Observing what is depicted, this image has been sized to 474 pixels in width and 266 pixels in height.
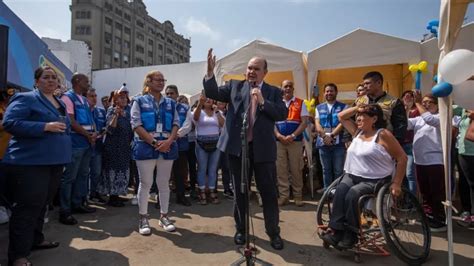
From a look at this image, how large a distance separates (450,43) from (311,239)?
7.09 ft

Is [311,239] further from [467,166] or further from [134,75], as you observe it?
[134,75]

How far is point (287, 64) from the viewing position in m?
6.33

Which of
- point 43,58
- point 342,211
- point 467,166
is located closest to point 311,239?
point 342,211

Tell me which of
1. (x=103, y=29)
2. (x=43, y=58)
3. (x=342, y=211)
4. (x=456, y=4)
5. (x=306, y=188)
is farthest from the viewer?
(x=103, y=29)

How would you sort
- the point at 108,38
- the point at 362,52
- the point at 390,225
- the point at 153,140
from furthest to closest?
the point at 108,38 → the point at 362,52 → the point at 153,140 → the point at 390,225

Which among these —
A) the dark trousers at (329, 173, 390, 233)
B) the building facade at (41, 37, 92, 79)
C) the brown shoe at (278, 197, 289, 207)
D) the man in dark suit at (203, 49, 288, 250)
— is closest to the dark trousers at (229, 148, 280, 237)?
the man in dark suit at (203, 49, 288, 250)

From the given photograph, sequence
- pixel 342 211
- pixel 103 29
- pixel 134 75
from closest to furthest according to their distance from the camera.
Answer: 1. pixel 342 211
2. pixel 134 75
3. pixel 103 29

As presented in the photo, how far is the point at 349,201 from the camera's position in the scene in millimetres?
2676

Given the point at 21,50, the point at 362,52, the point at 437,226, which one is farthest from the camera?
the point at 362,52

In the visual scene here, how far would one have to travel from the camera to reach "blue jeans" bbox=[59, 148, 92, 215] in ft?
11.9

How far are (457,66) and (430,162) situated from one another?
184 cm

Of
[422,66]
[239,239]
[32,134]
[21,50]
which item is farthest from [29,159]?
[422,66]

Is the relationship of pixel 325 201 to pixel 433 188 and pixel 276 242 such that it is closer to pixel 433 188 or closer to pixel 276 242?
pixel 276 242

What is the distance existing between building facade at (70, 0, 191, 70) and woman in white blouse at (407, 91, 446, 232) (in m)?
46.1
